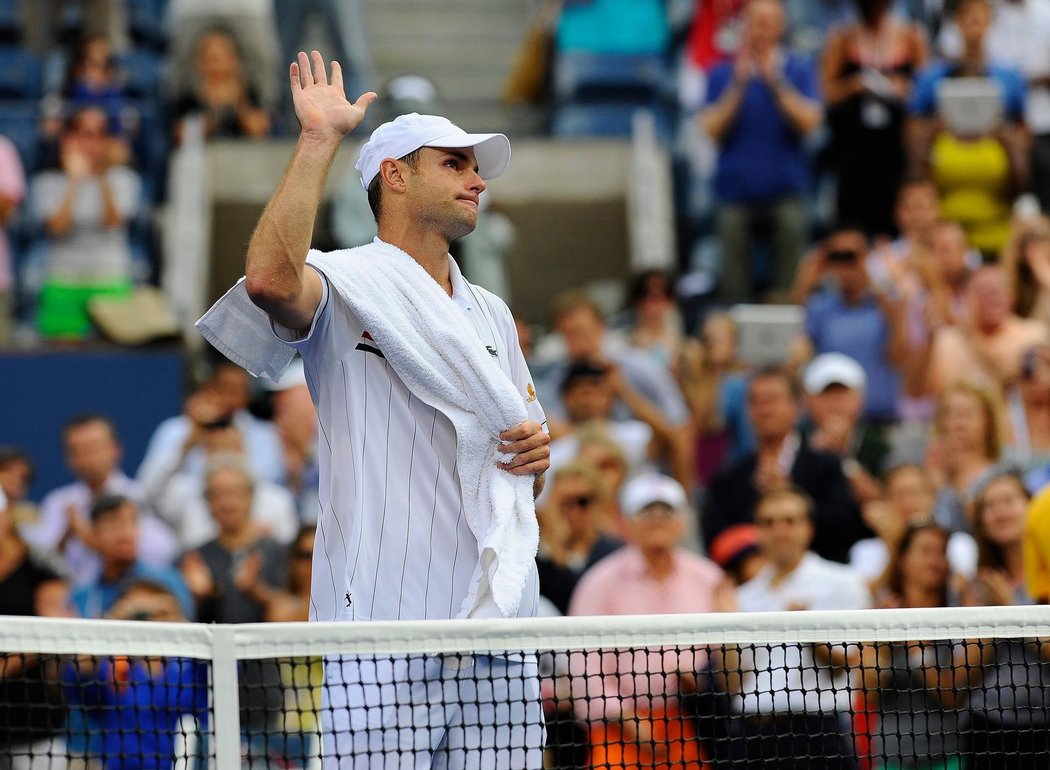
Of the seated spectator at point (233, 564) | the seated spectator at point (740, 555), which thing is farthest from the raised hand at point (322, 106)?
the seated spectator at point (740, 555)

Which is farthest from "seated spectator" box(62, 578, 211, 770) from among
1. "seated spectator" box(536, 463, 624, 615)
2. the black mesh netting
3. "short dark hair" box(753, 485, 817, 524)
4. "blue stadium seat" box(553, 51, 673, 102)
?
"blue stadium seat" box(553, 51, 673, 102)

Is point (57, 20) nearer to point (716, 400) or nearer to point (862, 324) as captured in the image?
point (716, 400)

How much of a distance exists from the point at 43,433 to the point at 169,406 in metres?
0.80

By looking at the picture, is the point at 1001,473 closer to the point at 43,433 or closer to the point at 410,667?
the point at 410,667

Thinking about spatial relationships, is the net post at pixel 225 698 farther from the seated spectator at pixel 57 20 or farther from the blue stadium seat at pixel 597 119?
the seated spectator at pixel 57 20

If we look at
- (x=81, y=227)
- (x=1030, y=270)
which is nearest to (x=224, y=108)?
(x=81, y=227)

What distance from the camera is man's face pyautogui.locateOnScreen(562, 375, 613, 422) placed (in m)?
10.7

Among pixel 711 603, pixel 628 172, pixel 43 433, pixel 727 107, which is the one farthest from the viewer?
pixel 628 172

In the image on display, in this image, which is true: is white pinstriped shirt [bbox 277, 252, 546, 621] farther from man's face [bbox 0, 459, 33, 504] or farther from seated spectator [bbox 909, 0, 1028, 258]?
seated spectator [bbox 909, 0, 1028, 258]

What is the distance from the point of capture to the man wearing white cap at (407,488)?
478cm

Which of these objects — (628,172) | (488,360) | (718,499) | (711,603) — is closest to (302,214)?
(488,360)

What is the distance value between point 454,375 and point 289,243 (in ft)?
1.87

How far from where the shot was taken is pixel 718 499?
10.3m

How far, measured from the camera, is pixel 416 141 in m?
4.99
